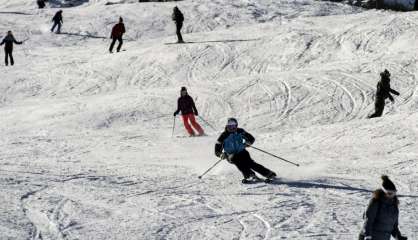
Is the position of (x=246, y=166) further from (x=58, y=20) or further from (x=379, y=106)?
(x=58, y=20)

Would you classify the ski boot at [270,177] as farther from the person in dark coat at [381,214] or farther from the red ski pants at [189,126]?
the red ski pants at [189,126]

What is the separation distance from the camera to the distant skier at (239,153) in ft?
41.4

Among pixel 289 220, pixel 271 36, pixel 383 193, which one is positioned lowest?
pixel 289 220

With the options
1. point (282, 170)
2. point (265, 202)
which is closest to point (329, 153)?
point (282, 170)

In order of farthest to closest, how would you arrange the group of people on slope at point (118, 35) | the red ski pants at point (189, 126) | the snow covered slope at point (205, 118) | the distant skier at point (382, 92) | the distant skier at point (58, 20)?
the distant skier at point (58, 20), the group of people on slope at point (118, 35), the distant skier at point (382, 92), the red ski pants at point (189, 126), the snow covered slope at point (205, 118)

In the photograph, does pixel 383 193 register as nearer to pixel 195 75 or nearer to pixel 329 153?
pixel 329 153

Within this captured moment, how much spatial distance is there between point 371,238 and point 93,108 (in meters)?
15.1

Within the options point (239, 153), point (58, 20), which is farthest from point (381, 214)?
point (58, 20)

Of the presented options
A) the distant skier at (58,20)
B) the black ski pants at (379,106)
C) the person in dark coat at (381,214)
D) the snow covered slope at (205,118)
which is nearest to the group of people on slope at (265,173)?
the person in dark coat at (381,214)

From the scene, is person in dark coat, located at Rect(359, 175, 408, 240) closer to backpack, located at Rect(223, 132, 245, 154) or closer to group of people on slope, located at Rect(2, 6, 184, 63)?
backpack, located at Rect(223, 132, 245, 154)

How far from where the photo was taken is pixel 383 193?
7684mm

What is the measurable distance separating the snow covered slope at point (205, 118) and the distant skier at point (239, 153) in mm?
315

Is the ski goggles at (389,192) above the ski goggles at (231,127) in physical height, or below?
below

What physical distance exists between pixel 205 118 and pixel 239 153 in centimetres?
809
